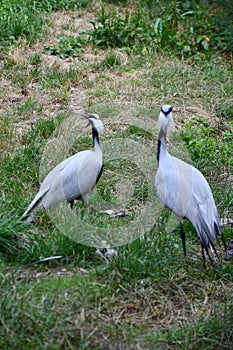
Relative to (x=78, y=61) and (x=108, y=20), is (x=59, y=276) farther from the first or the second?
(x=108, y=20)

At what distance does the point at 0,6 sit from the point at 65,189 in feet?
14.7

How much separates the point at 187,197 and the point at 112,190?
1.39 metres

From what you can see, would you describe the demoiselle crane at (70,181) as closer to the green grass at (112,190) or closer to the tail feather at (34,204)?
the tail feather at (34,204)

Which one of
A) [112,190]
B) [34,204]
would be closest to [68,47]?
[112,190]

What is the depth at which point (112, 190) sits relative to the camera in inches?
247

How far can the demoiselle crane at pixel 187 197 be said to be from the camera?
4.96 meters

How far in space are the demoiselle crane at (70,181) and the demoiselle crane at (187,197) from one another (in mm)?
641

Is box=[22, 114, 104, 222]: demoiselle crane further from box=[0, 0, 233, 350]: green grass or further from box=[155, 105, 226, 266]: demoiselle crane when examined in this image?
box=[155, 105, 226, 266]: demoiselle crane

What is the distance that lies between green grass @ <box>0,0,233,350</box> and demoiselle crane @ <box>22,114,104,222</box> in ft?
0.39

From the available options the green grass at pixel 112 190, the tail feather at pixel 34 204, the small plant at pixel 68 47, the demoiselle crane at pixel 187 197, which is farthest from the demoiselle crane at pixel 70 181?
the small plant at pixel 68 47

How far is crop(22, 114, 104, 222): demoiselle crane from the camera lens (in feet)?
17.7

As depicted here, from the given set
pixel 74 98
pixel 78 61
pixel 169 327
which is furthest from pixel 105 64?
pixel 169 327

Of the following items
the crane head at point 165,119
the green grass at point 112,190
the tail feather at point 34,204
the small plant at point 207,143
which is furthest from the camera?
the small plant at point 207,143

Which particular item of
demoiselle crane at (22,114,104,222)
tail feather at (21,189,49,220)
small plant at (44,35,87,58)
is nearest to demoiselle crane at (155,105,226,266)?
demoiselle crane at (22,114,104,222)
